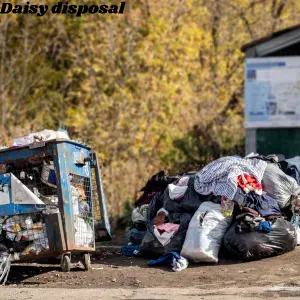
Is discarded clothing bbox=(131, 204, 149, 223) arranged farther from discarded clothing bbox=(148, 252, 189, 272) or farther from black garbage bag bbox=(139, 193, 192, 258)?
discarded clothing bbox=(148, 252, 189, 272)

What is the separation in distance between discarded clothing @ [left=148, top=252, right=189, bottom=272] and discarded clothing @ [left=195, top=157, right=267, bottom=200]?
912 millimetres

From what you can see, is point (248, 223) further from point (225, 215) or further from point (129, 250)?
point (129, 250)

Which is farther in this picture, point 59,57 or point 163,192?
point 59,57

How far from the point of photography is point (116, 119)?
15.4m

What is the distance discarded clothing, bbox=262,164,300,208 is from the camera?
9.04 metres

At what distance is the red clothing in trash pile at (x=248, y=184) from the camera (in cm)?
882

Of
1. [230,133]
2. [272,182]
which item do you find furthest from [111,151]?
[272,182]

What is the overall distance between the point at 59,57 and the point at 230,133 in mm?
4020

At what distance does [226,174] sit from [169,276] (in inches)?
60.6

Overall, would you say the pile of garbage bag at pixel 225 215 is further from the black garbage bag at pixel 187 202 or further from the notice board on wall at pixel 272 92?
the notice board on wall at pixel 272 92

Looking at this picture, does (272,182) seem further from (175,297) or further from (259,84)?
(259,84)

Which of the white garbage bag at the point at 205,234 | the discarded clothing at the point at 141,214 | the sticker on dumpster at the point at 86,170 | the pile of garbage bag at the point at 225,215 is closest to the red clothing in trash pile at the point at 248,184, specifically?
the pile of garbage bag at the point at 225,215

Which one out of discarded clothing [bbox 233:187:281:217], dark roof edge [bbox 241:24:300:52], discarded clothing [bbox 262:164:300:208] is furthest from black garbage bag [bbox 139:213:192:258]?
dark roof edge [bbox 241:24:300:52]

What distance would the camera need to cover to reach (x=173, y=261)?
8.44 m
